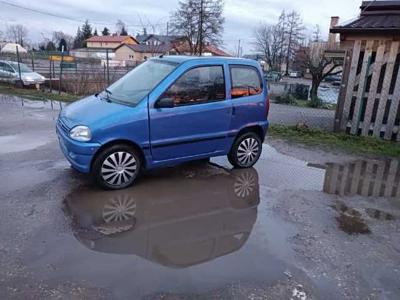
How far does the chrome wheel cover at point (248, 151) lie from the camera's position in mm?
6192

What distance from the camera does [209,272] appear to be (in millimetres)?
3316

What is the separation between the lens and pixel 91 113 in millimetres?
4938

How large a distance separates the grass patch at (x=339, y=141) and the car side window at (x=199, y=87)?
3576mm

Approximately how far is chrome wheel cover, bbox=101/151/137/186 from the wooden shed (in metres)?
6.36

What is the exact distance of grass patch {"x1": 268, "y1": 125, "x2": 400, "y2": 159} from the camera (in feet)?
Result: 25.9

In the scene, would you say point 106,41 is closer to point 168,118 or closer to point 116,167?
point 168,118

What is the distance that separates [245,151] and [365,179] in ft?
7.05

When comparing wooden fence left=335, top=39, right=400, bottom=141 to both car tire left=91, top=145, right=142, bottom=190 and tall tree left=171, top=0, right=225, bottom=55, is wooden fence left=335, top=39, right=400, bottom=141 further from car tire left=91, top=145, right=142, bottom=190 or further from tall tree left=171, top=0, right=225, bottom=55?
tall tree left=171, top=0, right=225, bottom=55

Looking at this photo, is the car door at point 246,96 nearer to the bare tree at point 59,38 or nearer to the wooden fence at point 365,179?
the wooden fence at point 365,179

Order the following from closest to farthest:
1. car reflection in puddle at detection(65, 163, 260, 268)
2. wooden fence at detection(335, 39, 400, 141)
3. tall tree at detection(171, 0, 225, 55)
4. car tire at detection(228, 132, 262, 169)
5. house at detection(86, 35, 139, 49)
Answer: car reflection in puddle at detection(65, 163, 260, 268) → car tire at detection(228, 132, 262, 169) → wooden fence at detection(335, 39, 400, 141) → tall tree at detection(171, 0, 225, 55) → house at detection(86, 35, 139, 49)

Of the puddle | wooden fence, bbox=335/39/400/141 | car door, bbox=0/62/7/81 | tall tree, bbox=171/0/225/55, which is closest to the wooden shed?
wooden fence, bbox=335/39/400/141

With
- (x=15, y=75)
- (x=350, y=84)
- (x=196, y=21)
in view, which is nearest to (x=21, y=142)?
(x=350, y=84)

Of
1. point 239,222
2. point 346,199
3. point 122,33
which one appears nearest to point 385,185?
point 346,199

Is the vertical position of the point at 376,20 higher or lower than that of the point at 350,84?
higher
